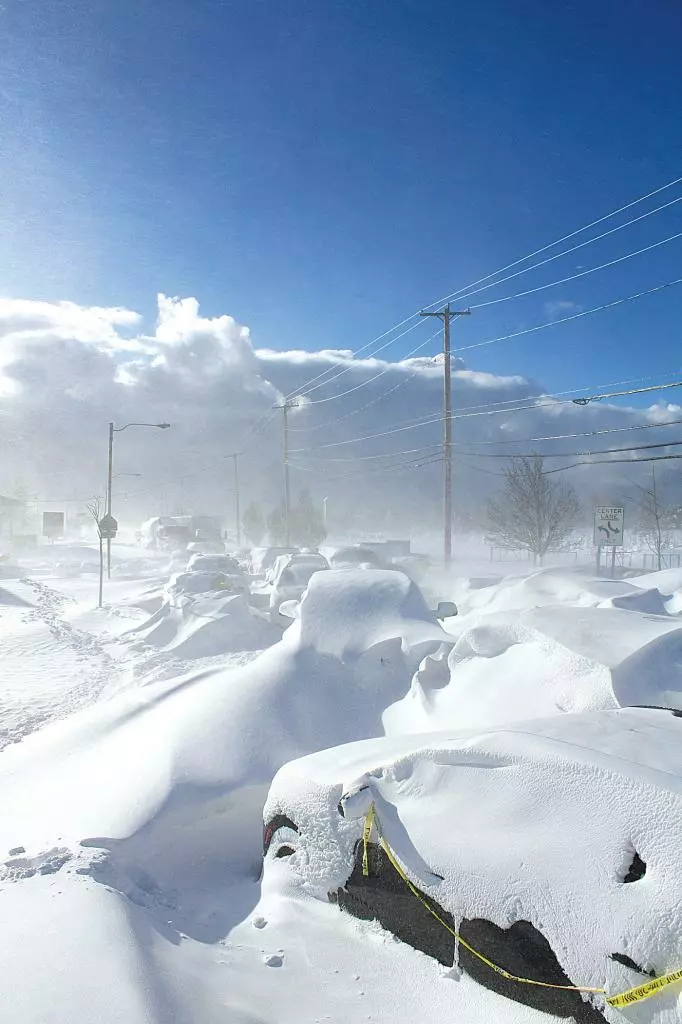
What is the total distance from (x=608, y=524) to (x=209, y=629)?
38.5 feet

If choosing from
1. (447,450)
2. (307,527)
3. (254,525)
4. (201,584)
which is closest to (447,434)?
(447,450)

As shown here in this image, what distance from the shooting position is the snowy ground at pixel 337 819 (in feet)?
9.02

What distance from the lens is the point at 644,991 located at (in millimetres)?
2420

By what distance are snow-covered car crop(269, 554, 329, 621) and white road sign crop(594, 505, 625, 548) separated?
7.88 m

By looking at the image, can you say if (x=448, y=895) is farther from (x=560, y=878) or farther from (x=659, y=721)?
(x=659, y=721)

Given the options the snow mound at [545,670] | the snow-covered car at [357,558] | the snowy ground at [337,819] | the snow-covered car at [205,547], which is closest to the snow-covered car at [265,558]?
the snow-covered car at [357,558]

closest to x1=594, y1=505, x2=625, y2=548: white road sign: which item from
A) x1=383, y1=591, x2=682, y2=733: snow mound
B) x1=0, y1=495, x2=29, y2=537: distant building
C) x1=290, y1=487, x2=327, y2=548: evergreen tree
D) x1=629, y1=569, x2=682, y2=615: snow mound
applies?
x1=629, y1=569, x2=682, y2=615: snow mound

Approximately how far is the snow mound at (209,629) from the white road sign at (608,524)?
999 centimetres

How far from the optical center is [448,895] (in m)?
3.14

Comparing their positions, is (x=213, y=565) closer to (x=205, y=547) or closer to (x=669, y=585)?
(x=669, y=585)

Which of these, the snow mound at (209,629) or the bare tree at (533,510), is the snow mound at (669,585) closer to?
the snow mound at (209,629)

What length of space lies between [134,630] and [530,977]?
14893mm

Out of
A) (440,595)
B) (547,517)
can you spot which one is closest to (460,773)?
(440,595)

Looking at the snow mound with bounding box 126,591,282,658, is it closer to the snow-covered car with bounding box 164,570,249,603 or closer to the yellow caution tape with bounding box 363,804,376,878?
the snow-covered car with bounding box 164,570,249,603
